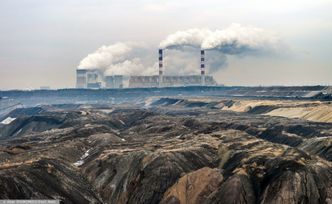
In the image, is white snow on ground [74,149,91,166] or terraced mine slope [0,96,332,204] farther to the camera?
white snow on ground [74,149,91,166]

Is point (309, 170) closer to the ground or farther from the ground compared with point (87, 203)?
farther from the ground

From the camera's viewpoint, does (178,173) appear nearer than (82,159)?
Yes

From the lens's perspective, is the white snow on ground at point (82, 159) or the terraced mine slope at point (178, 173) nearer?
the terraced mine slope at point (178, 173)

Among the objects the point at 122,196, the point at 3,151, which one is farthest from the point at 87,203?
the point at 3,151

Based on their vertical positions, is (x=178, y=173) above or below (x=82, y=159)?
above

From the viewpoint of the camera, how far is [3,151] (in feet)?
309

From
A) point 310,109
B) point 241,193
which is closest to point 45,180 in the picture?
point 241,193

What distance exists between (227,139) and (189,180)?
3126 centimetres

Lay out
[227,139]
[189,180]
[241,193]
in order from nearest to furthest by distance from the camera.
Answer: [241,193], [189,180], [227,139]

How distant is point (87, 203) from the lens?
69875mm

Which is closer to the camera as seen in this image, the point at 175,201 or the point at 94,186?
the point at 175,201

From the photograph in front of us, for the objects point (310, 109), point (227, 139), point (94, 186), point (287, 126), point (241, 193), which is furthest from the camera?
point (310, 109)

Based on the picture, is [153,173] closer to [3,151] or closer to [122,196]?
[122,196]

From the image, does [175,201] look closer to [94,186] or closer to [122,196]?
[122,196]
